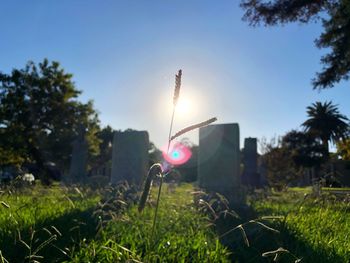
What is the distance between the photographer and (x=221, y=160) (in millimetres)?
12961

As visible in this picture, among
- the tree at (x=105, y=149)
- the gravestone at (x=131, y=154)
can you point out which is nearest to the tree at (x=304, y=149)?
the tree at (x=105, y=149)

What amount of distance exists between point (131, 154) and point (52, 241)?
34.8ft

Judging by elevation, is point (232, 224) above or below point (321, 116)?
below

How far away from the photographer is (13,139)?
3161 centimetres

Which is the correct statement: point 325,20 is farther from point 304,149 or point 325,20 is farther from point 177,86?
point 304,149

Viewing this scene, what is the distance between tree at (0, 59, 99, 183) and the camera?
32.3m

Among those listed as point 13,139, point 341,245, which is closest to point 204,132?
point 341,245

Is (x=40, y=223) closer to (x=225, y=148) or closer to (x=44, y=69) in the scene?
(x=225, y=148)

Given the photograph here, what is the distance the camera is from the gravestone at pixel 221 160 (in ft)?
42.2

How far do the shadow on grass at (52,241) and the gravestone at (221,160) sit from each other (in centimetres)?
713

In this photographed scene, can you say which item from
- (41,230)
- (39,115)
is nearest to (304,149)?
(39,115)

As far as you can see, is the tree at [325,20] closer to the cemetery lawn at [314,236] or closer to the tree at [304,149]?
the cemetery lawn at [314,236]

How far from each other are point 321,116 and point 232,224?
67432 millimetres

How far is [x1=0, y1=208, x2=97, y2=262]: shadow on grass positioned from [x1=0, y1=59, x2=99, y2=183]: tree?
89.0 ft
